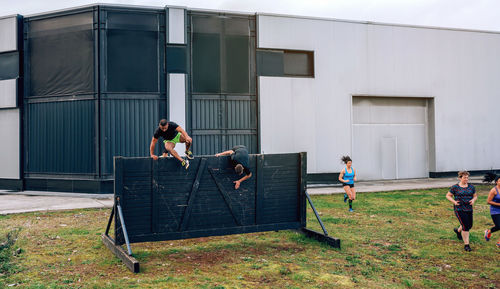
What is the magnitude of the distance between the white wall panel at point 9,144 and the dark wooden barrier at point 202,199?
1249 centimetres

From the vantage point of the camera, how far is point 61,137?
17.8 m

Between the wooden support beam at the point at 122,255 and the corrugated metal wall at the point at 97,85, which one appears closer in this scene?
the wooden support beam at the point at 122,255

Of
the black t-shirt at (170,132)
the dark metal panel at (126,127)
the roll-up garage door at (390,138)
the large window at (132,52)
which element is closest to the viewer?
the black t-shirt at (170,132)

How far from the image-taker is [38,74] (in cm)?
1812

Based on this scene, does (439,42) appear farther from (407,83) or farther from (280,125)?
(280,125)

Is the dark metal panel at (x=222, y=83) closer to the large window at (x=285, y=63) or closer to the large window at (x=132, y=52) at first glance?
the large window at (x=285, y=63)

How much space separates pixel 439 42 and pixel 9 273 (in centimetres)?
2205

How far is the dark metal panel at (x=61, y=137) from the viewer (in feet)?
56.6

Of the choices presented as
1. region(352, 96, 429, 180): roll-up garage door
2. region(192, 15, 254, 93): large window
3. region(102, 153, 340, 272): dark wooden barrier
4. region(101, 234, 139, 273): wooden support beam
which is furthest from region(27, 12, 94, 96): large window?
region(352, 96, 429, 180): roll-up garage door

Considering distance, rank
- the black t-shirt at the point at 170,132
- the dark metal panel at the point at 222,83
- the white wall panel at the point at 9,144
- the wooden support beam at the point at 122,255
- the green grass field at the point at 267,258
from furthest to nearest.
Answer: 1. the white wall panel at the point at 9,144
2. the dark metal panel at the point at 222,83
3. the black t-shirt at the point at 170,132
4. the wooden support beam at the point at 122,255
5. the green grass field at the point at 267,258

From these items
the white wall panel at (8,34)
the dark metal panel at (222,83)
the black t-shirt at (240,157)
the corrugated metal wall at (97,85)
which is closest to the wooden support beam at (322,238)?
the black t-shirt at (240,157)

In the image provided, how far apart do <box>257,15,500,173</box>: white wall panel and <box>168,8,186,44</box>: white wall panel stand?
349cm

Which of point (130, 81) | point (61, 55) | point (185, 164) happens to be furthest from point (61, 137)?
point (185, 164)

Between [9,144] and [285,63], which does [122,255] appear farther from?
[9,144]
